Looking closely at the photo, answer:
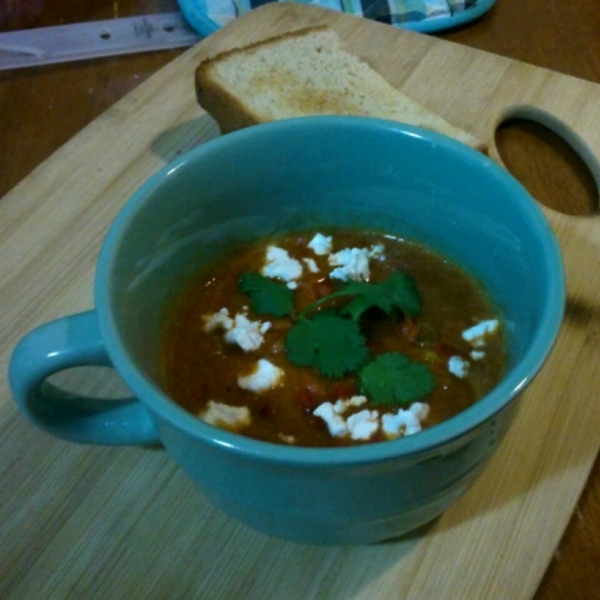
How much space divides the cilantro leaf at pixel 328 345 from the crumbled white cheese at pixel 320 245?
→ 12 cm

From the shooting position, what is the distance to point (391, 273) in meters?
0.85

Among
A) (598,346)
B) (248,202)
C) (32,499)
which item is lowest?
(598,346)

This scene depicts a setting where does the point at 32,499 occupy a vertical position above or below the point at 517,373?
below

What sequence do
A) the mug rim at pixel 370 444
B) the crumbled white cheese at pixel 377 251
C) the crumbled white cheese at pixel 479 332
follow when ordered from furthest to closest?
1. the crumbled white cheese at pixel 377 251
2. the crumbled white cheese at pixel 479 332
3. the mug rim at pixel 370 444

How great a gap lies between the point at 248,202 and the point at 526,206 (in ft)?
1.06

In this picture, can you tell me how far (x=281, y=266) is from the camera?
33.2 inches

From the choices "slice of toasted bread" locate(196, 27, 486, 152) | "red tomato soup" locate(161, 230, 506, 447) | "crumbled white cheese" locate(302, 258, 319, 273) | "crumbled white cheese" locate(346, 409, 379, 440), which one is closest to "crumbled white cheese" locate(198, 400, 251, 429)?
"red tomato soup" locate(161, 230, 506, 447)

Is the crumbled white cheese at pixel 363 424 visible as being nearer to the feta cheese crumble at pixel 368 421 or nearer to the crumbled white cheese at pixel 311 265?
the feta cheese crumble at pixel 368 421

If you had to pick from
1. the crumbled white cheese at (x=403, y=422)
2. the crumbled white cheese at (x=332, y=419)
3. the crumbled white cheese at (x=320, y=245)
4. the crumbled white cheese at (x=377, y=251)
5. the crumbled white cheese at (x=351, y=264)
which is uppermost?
the crumbled white cheese at (x=320, y=245)

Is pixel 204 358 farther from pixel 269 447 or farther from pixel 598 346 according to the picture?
pixel 598 346

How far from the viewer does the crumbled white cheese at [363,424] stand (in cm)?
67

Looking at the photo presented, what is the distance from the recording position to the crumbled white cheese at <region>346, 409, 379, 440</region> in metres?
0.67

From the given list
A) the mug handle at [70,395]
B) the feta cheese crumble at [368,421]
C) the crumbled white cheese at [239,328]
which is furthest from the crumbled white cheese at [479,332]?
the mug handle at [70,395]

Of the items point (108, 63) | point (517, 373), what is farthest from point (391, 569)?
point (108, 63)
